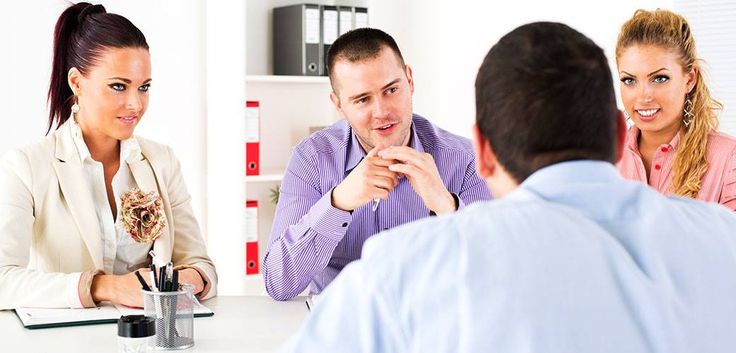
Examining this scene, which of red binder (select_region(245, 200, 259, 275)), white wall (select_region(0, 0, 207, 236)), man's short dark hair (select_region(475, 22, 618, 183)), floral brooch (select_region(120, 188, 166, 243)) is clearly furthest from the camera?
red binder (select_region(245, 200, 259, 275))

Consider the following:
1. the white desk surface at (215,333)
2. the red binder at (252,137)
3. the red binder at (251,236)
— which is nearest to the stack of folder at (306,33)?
the red binder at (252,137)

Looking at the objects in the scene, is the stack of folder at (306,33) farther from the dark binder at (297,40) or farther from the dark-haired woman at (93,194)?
the dark-haired woman at (93,194)

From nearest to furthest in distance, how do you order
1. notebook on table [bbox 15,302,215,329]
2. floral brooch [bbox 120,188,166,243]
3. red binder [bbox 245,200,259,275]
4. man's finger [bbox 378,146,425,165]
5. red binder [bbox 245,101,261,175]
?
1. notebook on table [bbox 15,302,215,329]
2. floral brooch [bbox 120,188,166,243]
3. man's finger [bbox 378,146,425,165]
4. red binder [bbox 245,101,261,175]
5. red binder [bbox 245,200,259,275]

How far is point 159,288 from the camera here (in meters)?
2.15

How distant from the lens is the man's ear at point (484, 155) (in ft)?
3.91

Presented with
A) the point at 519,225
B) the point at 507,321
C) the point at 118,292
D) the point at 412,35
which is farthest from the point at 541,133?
the point at 412,35

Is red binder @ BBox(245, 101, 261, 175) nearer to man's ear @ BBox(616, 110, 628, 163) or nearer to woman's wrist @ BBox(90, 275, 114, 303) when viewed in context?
woman's wrist @ BBox(90, 275, 114, 303)

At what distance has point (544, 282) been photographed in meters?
1.03

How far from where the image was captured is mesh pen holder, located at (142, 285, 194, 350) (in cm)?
212

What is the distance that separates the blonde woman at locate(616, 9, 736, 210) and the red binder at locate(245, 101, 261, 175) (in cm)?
213

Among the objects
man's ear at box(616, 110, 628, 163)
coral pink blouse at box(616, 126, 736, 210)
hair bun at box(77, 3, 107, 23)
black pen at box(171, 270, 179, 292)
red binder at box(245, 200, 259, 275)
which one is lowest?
red binder at box(245, 200, 259, 275)

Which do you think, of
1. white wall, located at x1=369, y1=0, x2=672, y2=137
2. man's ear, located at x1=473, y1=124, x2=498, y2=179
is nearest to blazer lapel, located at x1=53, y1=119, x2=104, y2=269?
man's ear, located at x1=473, y1=124, x2=498, y2=179

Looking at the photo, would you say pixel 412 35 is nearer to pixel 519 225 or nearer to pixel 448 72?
pixel 448 72

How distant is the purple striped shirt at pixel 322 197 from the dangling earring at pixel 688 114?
64 centimetres
